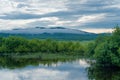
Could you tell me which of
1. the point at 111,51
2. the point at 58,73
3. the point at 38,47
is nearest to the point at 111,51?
the point at 111,51

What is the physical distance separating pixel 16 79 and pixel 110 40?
24564mm

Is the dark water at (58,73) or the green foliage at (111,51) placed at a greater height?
the green foliage at (111,51)

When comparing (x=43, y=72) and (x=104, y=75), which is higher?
(x=104, y=75)

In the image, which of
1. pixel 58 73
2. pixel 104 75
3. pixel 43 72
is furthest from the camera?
pixel 43 72

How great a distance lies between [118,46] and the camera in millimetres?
61656

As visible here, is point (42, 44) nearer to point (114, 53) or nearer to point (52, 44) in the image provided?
point (52, 44)

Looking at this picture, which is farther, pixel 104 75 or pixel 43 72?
pixel 43 72

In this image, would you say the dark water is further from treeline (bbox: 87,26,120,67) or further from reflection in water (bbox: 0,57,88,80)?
treeline (bbox: 87,26,120,67)

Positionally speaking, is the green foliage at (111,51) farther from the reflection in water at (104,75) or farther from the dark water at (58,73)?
the reflection in water at (104,75)

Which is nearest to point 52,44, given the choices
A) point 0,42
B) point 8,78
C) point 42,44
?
point 42,44

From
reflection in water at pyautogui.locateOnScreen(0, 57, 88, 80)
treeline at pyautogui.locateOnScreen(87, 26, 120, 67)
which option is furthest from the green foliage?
reflection in water at pyautogui.locateOnScreen(0, 57, 88, 80)

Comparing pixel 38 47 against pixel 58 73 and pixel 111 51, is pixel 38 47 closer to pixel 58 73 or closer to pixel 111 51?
pixel 111 51

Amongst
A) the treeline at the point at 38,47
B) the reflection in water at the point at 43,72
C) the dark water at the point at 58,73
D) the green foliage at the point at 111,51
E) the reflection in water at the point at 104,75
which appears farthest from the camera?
the treeline at the point at 38,47

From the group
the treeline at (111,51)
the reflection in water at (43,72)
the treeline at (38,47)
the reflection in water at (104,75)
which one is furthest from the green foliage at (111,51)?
the treeline at (38,47)
